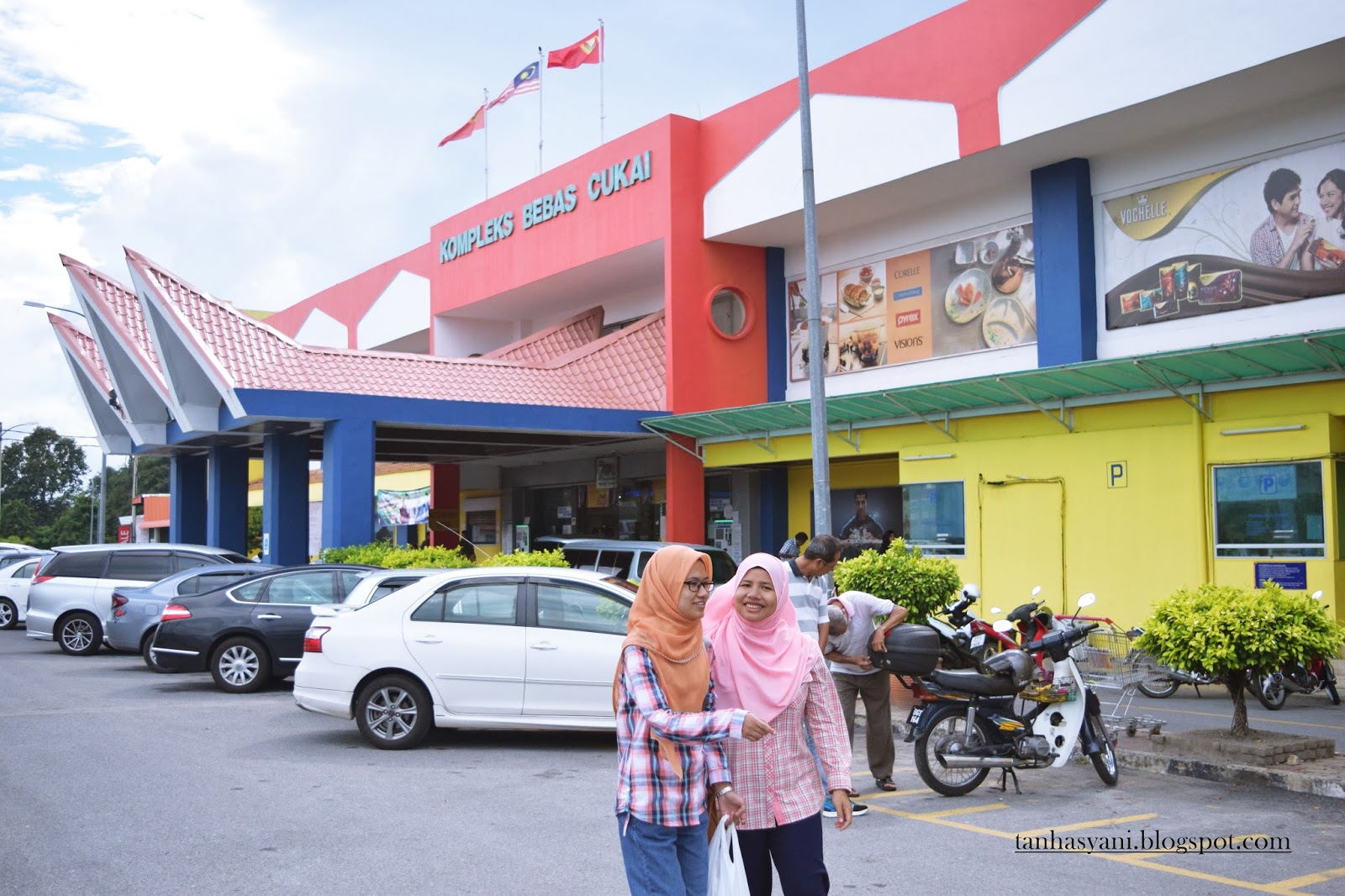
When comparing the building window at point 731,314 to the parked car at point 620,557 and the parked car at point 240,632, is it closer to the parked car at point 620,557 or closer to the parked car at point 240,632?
the parked car at point 620,557

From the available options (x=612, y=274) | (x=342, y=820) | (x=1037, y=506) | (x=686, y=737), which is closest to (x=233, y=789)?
(x=342, y=820)

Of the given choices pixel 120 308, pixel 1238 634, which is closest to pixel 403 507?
pixel 120 308

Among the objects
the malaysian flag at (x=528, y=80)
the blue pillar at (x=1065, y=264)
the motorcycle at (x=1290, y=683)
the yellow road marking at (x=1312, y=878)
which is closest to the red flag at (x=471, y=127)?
the malaysian flag at (x=528, y=80)

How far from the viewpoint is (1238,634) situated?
865 cm

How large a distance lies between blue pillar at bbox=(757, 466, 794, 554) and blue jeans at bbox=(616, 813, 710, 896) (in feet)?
74.8

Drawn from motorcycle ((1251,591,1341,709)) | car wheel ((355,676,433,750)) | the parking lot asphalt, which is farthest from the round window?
car wheel ((355,676,433,750))

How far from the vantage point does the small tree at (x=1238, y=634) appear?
28.3 ft

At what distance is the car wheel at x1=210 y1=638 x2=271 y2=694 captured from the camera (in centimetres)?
1353

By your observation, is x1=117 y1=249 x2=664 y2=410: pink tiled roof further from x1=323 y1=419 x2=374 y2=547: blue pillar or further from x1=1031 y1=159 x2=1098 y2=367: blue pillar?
x1=1031 y1=159 x2=1098 y2=367: blue pillar

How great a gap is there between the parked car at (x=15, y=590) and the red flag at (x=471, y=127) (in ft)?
52.4

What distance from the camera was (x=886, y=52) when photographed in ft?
68.1

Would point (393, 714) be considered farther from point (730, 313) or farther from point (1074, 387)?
point (730, 313)

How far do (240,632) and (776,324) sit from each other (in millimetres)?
14979

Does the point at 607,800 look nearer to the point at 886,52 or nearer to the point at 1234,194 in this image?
the point at 1234,194
